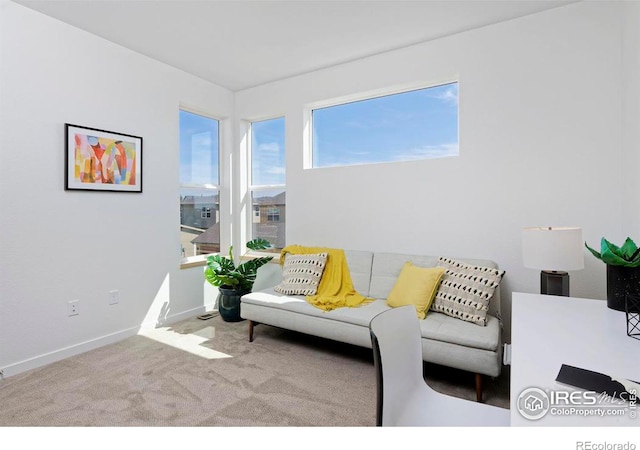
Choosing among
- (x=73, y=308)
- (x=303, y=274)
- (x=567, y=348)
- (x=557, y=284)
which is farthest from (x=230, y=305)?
(x=567, y=348)

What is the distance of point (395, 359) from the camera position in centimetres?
127

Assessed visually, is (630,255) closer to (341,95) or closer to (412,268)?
(412,268)

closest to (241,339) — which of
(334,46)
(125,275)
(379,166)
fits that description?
(125,275)

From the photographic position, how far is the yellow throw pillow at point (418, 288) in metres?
2.52

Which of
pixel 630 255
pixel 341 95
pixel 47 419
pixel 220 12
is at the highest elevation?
pixel 220 12

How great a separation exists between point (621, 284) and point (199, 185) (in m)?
3.81

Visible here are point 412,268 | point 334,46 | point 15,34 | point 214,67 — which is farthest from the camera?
point 214,67

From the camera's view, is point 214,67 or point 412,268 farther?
point 214,67

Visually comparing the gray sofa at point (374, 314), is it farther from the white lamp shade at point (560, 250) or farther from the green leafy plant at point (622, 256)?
the green leafy plant at point (622, 256)

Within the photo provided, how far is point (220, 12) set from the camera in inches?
101

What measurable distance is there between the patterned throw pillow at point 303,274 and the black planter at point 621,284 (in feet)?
7.07

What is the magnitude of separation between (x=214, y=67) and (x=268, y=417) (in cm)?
331

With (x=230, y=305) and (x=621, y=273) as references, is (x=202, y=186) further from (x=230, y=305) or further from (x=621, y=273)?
(x=621, y=273)

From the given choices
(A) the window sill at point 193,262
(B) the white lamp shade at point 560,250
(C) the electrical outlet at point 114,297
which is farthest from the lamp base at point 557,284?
(C) the electrical outlet at point 114,297
